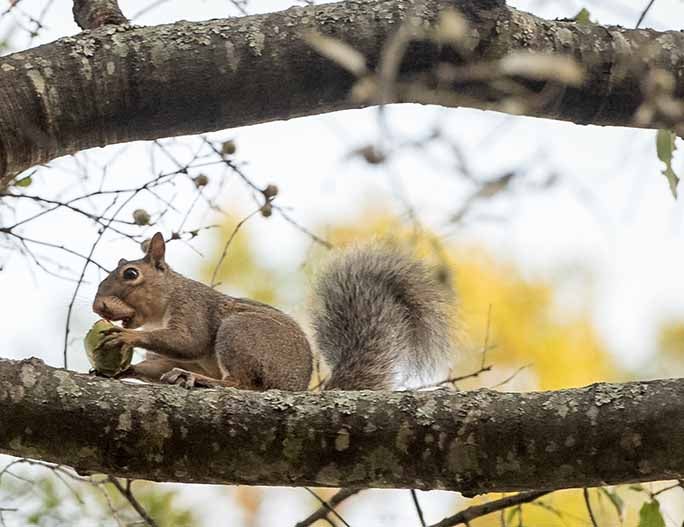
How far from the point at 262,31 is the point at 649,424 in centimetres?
93

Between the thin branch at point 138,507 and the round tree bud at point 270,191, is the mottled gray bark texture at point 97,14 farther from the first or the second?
the thin branch at point 138,507

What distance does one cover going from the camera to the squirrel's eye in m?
2.79

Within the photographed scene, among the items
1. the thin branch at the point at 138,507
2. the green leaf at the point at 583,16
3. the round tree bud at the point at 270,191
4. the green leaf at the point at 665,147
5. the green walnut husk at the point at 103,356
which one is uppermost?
the green leaf at the point at 583,16

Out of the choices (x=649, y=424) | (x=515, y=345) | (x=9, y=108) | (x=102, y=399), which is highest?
(x=515, y=345)

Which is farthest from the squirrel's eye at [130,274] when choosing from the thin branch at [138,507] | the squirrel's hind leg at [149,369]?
the thin branch at [138,507]

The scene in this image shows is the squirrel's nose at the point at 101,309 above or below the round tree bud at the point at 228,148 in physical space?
below

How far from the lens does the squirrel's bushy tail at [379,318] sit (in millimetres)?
2568

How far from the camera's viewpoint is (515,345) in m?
5.66

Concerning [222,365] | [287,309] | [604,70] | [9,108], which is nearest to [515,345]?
[287,309]

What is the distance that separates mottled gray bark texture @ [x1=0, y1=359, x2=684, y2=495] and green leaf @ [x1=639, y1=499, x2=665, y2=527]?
0.44 metres

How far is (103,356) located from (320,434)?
92cm

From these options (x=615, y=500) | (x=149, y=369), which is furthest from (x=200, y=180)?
(x=615, y=500)

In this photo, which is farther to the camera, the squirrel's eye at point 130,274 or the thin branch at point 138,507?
the squirrel's eye at point 130,274

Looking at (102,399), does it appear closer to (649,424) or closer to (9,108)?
(9,108)
